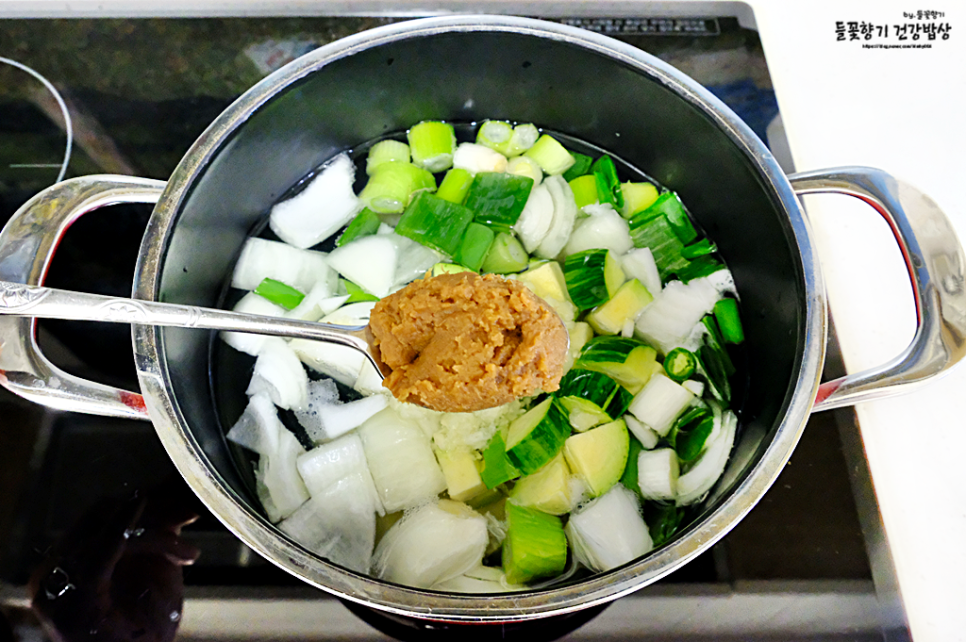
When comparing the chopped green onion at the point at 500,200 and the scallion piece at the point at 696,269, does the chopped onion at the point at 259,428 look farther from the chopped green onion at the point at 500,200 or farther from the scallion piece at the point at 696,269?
the scallion piece at the point at 696,269

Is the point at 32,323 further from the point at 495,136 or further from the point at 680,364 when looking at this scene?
the point at 680,364

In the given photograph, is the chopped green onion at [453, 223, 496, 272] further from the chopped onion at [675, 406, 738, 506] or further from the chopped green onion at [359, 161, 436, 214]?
the chopped onion at [675, 406, 738, 506]

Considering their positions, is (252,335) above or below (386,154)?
below

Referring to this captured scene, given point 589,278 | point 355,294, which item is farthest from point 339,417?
point 589,278

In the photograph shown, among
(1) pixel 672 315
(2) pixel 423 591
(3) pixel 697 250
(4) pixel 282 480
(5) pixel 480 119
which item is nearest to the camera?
(2) pixel 423 591

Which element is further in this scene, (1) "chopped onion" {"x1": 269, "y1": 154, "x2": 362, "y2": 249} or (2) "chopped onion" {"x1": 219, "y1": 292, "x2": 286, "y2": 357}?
(1) "chopped onion" {"x1": 269, "y1": 154, "x2": 362, "y2": 249}

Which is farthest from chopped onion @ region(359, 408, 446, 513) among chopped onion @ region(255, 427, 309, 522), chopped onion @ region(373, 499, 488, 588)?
chopped onion @ region(255, 427, 309, 522)

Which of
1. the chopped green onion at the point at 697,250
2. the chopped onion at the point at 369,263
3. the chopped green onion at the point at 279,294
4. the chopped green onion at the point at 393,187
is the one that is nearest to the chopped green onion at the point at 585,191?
the chopped green onion at the point at 697,250
